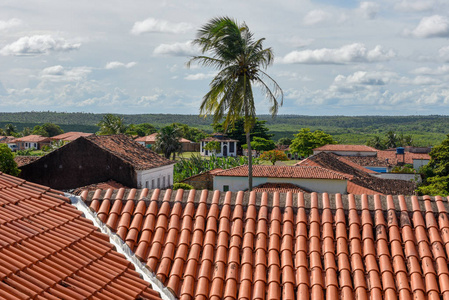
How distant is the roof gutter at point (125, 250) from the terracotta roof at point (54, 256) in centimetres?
12

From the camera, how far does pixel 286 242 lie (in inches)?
303

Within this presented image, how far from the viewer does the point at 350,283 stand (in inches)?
274

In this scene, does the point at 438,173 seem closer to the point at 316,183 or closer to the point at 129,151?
the point at 316,183

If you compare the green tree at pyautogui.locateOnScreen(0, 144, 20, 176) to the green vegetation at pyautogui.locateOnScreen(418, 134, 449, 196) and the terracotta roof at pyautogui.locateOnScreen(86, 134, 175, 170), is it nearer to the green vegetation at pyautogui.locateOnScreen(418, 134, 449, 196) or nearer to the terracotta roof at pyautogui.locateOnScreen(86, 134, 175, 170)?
the terracotta roof at pyautogui.locateOnScreen(86, 134, 175, 170)

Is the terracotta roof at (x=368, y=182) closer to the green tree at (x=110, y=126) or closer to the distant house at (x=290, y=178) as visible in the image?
→ the distant house at (x=290, y=178)

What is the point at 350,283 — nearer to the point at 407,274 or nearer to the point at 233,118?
the point at 407,274

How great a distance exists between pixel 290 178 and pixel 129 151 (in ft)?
49.5

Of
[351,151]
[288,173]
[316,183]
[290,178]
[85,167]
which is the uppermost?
[85,167]

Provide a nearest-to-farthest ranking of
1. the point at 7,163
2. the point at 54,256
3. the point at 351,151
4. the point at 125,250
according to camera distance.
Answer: the point at 54,256 → the point at 125,250 → the point at 7,163 → the point at 351,151

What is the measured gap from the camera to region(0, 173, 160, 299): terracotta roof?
5.73 metres

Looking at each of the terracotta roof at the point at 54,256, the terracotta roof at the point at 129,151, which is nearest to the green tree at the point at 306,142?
the terracotta roof at the point at 129,151

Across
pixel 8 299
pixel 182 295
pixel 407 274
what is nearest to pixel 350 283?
pixel 407 274

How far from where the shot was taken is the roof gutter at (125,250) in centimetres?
689

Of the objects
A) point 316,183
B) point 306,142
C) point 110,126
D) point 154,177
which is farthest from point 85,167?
point 306,142
